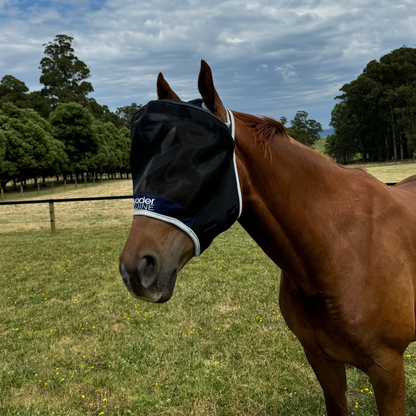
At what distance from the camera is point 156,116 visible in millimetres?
1341

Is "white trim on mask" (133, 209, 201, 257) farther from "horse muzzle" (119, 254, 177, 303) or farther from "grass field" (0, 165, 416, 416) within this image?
"grass field" (0, 165, 416, 416)

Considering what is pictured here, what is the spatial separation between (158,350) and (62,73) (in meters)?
64.3

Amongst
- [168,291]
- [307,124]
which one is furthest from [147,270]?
[307,124]

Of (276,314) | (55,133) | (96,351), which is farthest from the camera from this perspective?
(55,133)

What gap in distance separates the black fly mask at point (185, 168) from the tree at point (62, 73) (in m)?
62.2

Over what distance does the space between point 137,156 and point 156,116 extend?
18 cm

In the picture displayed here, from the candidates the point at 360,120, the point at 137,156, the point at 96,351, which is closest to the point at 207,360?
the point at 96,351

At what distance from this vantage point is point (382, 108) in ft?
154

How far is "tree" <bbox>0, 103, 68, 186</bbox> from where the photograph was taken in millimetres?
31484

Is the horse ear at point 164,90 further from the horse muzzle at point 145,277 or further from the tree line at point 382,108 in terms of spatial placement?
the tree line at point 382,108

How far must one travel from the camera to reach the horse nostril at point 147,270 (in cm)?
121

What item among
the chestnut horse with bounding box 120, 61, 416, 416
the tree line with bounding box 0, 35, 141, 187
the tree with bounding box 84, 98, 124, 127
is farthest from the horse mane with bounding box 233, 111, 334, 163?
the tree with bounding box 84, 98, 124, 127

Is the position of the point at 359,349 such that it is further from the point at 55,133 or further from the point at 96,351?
the point at 55,133

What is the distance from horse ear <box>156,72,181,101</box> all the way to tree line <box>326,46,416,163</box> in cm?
4754
